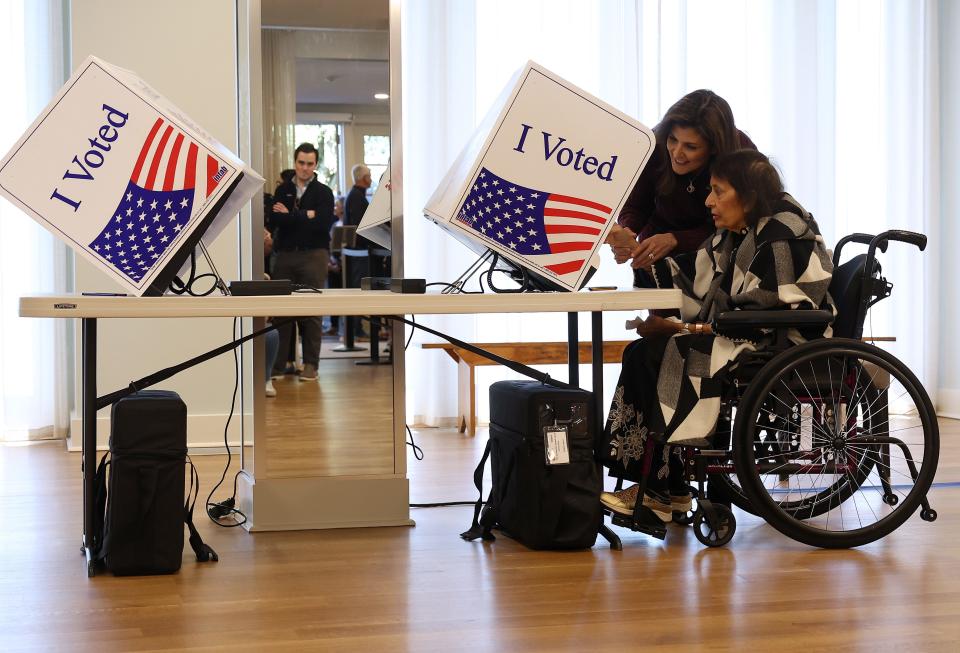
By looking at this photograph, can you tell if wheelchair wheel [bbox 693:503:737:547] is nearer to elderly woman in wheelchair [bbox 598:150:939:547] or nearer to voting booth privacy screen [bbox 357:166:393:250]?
elderly woman in wheelchair [bbox 598:150:939:547]

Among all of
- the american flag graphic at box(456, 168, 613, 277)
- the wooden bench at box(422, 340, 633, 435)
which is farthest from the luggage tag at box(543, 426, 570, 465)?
the wooden bench at box(422, 340, 633, 435)

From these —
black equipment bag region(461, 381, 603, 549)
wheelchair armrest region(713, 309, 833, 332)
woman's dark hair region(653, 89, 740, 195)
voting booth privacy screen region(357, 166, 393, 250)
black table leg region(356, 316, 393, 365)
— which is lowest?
black equipment bag region(461, 381, 603, 549)

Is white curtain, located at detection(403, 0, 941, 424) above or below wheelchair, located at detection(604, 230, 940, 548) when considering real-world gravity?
above

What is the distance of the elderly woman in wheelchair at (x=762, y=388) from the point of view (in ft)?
7.83

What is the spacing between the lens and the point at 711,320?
258 centimetres

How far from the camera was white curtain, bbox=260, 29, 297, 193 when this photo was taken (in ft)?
8.74

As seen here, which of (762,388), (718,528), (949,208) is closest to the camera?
(762,388)

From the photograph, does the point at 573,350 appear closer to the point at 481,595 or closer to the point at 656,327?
the point at 656,327

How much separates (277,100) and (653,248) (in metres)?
1.01

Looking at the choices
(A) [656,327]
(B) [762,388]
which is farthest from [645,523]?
(A) [656,327]

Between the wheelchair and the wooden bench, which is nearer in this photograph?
the wheelchair

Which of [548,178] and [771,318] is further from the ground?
[548,178]

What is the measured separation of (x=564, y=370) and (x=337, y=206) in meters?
2.43

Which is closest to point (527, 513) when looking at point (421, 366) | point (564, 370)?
point (421, 366)
